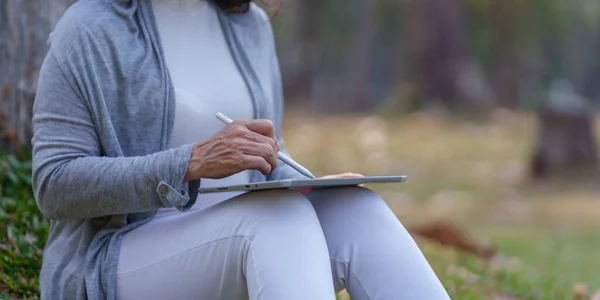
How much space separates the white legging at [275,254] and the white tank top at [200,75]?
24cm

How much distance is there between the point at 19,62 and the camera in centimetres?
383

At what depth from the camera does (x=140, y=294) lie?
241 centimetres

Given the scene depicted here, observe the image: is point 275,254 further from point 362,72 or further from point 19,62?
point 362,72

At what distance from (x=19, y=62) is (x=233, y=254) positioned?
182 centimetres

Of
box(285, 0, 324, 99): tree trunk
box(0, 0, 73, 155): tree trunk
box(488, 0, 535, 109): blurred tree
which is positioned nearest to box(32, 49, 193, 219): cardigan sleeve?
box(0, 0, 73, 155): tree trunk

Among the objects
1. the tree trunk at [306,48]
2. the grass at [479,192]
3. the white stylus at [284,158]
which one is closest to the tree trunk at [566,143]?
the grass at [479,192]

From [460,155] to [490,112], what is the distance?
2651 millimetres

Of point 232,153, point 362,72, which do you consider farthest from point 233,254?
point 362,72

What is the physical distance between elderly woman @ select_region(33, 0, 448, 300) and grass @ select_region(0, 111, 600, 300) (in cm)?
72

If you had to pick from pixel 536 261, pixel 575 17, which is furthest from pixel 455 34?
pixel 575 17

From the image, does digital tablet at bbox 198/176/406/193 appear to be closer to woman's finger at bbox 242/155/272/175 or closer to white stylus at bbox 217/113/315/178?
woman's finger at bbox 242/155/272/175

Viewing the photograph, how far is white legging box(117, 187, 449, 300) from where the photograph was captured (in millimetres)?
2273

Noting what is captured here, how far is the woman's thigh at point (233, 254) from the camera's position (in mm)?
2264

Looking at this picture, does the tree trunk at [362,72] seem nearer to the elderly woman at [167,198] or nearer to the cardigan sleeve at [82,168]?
the elderly woman at [167,198]
